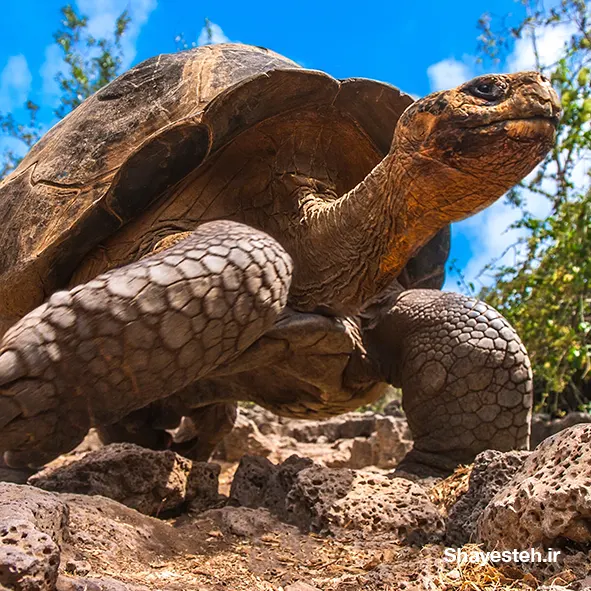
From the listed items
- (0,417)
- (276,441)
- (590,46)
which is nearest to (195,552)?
(0,417)

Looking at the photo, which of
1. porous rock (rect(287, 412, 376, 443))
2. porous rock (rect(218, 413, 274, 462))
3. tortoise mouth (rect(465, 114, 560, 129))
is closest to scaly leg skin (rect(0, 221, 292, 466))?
tortoise mouth (rect(465, 114, 560, 129))

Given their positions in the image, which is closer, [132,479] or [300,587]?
[300,587]

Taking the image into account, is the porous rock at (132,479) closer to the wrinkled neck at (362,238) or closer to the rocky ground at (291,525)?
the rocky ground at (291,525)

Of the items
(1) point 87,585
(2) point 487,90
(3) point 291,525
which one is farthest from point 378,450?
(1) point 87,585

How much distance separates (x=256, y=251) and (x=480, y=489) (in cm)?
119

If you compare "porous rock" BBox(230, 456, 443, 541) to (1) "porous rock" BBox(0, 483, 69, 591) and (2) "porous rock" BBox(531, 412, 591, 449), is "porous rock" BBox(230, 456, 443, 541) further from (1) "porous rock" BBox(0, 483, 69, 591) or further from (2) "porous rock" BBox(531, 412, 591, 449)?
(2) "porous rock" BBox(531, 412, 591, 449)

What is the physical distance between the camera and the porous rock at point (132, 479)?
9.86 feet

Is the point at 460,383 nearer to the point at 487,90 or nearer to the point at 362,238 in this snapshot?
the point at 362,238

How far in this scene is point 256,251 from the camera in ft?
8.20

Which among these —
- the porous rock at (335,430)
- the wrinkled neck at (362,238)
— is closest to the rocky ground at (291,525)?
the wrinkled neck at (362,238)

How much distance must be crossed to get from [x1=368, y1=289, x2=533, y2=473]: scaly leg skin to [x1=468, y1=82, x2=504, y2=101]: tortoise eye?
1.61m

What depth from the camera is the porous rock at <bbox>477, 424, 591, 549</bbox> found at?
1.60 metres

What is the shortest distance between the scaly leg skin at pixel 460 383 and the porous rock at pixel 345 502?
3.43 feet

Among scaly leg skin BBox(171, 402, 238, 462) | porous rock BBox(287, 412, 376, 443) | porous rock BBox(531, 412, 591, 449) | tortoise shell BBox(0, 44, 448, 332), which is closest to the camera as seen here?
tortoise shell BBox(0, 44, 448, 332)
